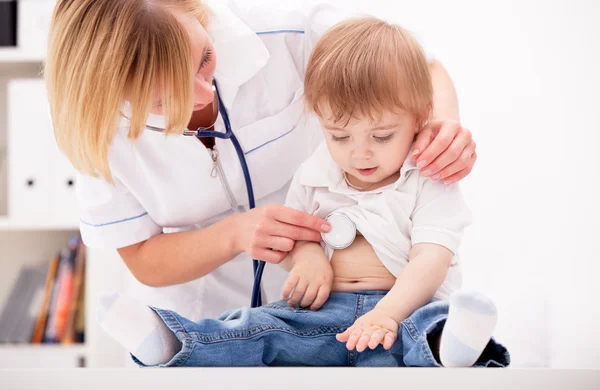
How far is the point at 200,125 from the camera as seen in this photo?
1301 millimetres

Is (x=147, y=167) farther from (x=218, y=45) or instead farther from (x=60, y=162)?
(x=60, y=162)

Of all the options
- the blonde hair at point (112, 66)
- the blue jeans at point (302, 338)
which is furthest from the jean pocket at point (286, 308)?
the blonde hair at point (112, 66)

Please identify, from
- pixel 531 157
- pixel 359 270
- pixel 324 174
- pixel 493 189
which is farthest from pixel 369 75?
pixel 493 189

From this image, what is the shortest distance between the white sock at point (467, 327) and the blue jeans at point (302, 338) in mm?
43

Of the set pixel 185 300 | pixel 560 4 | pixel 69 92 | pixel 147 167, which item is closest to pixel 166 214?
pixel 147 167

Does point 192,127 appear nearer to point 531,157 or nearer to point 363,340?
point 363,340

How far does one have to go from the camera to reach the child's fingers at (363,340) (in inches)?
33.9

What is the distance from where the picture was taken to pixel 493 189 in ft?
5.95

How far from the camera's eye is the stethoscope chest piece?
3.53 feet

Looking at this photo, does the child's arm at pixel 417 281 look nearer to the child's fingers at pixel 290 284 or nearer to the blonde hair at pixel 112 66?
the child's fingers at pixel 290 284

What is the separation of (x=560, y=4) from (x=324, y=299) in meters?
0.93

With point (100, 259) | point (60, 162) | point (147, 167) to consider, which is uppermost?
point (147, 167)

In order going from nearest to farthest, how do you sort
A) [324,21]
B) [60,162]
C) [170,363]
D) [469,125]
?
[170,363] → [324,21] → [469,125] → [60,162]

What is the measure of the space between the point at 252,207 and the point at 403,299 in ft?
1.35
